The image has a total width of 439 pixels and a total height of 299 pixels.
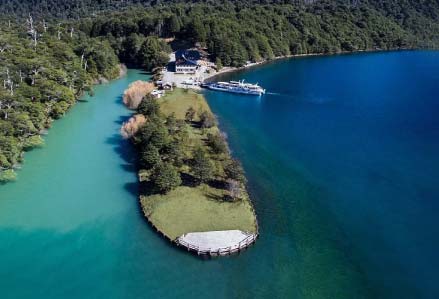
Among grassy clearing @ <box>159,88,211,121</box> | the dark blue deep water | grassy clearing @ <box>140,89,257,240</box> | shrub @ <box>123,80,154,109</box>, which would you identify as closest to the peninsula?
grassy clearing @ <box>140,89,257,240</box>

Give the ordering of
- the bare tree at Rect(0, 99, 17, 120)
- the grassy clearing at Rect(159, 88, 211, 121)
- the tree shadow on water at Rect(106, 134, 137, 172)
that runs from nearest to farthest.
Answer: the tree shadow on water at Rect(106, 134, 137, 172) < the bare tree at Rect(0, 99, 17, 120) < the grassy clearing at Rect(159, 88, 211, 121)

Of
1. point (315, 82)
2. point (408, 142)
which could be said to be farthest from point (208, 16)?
point (408, 142)

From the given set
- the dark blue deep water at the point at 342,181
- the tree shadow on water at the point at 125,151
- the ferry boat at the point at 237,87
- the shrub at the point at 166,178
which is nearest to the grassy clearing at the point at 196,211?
the shrub at the point at 166,178

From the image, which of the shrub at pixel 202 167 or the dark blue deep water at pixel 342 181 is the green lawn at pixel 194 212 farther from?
the dark blue deep water at pixel 342 181

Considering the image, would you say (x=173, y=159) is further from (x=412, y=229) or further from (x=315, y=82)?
(x=315, y=82)

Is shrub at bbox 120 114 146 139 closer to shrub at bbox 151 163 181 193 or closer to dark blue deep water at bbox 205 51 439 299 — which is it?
dark blue deep water at bbox 205 51 439 299
